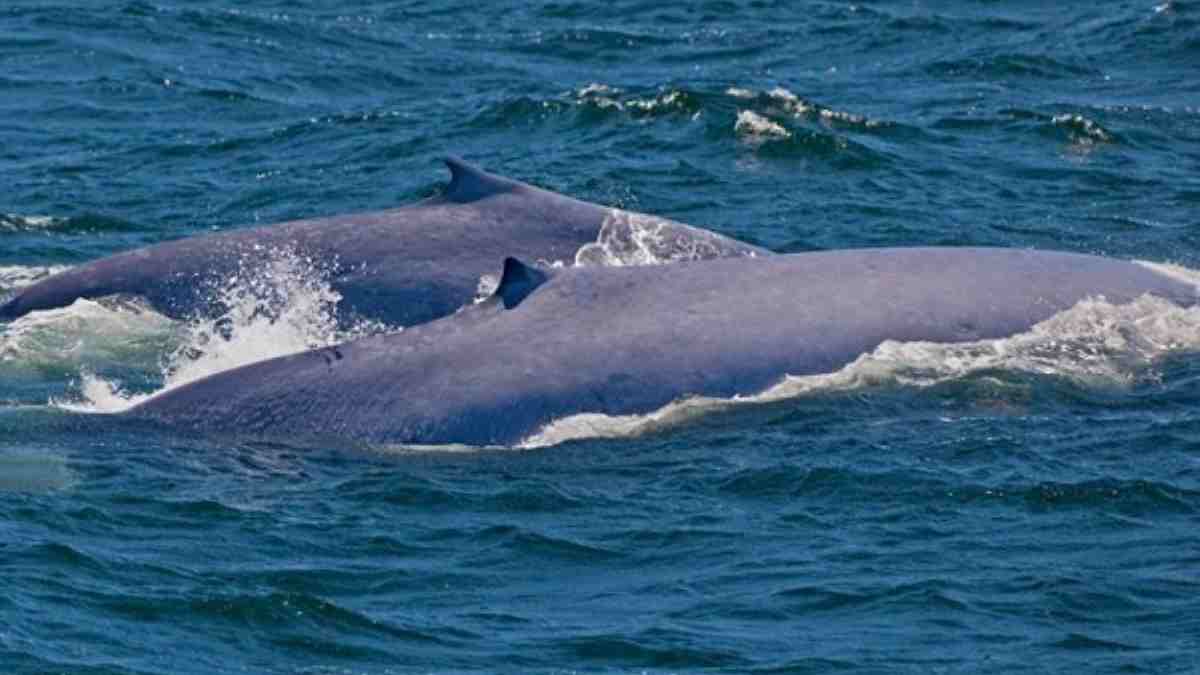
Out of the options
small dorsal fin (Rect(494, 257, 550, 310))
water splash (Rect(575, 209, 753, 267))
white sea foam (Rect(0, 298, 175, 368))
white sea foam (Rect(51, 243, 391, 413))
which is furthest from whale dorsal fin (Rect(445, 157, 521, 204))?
small dorsal fin (Rect(494, 257, 550, 310))

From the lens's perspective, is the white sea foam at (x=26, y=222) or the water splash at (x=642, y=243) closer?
the water splash at (x=642, y=243)

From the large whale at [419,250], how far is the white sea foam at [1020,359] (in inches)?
118

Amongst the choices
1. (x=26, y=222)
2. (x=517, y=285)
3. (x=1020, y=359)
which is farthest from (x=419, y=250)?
(x=26, y=222)

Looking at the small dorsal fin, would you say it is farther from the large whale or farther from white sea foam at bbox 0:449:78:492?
white sea foam at bbox 0:449:78:492

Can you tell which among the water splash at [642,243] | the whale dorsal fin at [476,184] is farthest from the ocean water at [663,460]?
the water splash at [642,243]

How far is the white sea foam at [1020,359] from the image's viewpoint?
731 inches

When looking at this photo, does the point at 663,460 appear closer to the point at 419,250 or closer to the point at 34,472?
the point at 34,472

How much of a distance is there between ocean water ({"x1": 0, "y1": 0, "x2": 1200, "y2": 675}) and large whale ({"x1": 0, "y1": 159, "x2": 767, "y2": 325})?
33cm

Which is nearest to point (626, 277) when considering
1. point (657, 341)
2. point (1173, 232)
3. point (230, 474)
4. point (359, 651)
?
point (657, 341)

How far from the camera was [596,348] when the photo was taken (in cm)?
1883

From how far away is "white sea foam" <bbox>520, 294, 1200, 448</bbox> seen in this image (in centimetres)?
1858

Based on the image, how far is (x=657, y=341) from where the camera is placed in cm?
1902

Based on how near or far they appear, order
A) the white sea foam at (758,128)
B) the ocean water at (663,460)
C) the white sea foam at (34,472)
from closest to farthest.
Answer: the ocean water at (663,460) < the white sea foam at (34,472) < the white sea foam at (758,128)

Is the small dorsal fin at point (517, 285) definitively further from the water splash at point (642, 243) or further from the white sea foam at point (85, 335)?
the white sea foam at point (85, 335)
